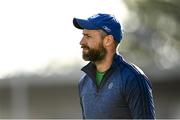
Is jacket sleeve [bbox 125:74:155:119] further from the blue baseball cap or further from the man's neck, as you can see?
the blue baseball cap

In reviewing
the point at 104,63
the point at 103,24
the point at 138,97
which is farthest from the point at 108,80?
the point at 103,24

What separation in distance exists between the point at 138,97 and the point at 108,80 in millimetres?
286

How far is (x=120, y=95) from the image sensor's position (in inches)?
259

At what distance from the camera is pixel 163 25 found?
2550cm

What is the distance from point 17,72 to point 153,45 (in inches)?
162

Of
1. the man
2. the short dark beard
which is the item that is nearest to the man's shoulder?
the man

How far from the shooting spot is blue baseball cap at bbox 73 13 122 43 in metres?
6.79

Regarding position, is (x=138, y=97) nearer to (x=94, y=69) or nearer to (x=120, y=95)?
(x=120, y=95)

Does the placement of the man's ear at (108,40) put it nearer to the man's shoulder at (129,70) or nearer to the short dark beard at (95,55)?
the short dark beard at (95,55)

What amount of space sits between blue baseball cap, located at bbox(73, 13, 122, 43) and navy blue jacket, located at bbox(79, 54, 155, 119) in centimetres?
19

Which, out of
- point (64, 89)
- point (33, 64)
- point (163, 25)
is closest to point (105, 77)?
point (64, 89)

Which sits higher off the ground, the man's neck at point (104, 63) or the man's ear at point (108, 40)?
the man's ear at point (108, 40)

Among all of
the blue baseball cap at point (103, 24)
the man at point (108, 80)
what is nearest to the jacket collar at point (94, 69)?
the man at point (108, 80)

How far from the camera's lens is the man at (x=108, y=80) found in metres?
6.54
